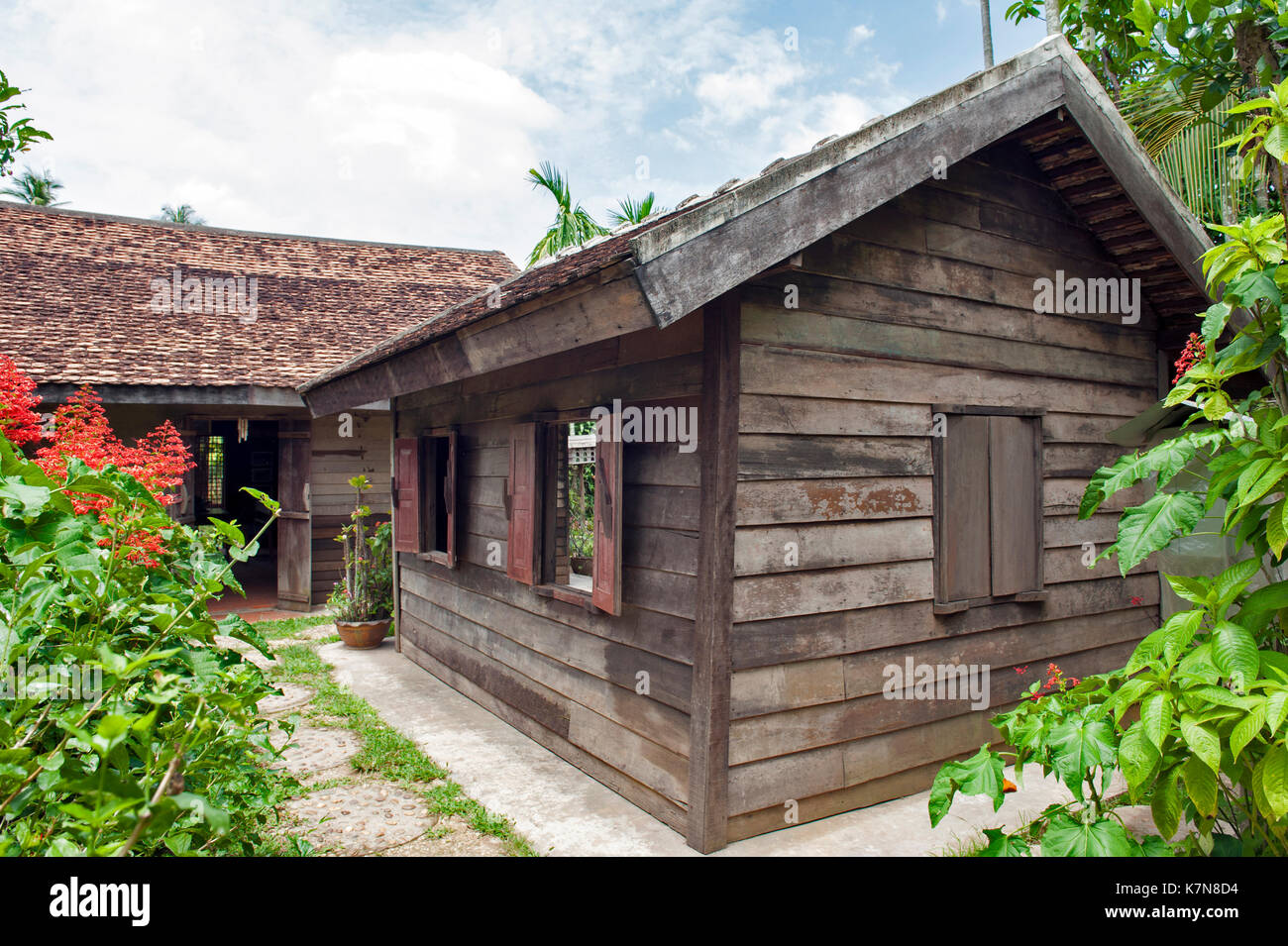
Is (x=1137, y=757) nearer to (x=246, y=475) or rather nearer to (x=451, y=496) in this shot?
(x=451, y=496)

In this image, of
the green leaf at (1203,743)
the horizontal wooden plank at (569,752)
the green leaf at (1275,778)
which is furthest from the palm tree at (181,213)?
the green leaf at (1275,778)

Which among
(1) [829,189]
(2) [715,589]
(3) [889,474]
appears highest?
(1) [829,189]

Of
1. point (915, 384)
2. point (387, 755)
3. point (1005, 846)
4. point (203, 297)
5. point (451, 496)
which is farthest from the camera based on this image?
point (203, 297)

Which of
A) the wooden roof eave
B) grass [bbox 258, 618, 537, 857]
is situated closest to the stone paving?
grass [bbox 258, 618, 537, 857]

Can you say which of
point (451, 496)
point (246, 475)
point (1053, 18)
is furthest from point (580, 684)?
point (246, 475)

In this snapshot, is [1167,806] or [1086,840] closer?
[1167,806]

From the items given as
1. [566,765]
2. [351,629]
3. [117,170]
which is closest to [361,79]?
[117,170]

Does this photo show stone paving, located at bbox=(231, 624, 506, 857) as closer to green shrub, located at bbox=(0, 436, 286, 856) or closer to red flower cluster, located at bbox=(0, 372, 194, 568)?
red flower cluster, located at bbox=(0, 372, 194, 568)

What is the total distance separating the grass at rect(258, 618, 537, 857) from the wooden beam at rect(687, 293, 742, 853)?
86cm

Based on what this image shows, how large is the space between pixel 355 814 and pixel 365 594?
4.52m

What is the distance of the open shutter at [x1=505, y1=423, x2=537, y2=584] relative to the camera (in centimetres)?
510

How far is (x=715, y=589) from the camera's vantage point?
3.56 metres

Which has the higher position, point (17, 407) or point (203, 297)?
point (203, 297)
